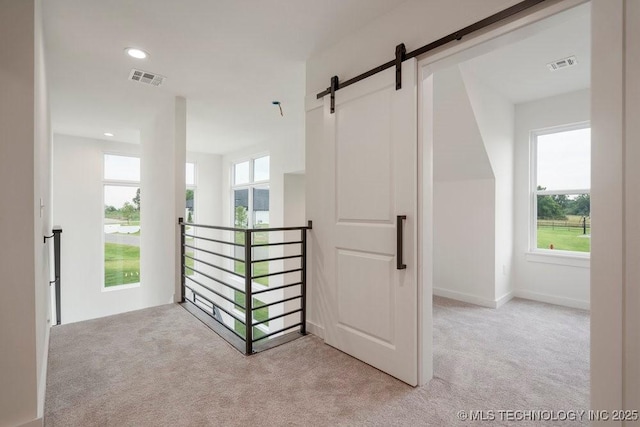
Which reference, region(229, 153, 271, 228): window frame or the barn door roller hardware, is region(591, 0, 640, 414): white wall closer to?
the barn door roller hardware

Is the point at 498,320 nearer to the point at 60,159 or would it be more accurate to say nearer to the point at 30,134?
the point at 30,134

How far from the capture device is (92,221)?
564 centimetres

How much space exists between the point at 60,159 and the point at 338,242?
5.64m

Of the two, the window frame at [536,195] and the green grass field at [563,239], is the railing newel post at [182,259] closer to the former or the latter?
the window frame at [536,195]

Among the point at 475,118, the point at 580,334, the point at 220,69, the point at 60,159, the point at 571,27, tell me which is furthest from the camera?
the point at 60,159

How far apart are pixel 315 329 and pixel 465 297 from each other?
214 centimetres

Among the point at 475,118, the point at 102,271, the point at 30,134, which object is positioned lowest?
the point at 102,271

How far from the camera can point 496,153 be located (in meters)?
3.60

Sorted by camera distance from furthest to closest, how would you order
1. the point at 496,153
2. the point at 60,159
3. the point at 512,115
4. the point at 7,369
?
the point at 60,159
the point at 512,115
the point at 496,153
the point at 7,369

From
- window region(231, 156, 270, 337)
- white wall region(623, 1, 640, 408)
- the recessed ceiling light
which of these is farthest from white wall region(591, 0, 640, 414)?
window region(231, 156, 270, 337)

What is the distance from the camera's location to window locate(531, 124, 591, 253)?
11.7ft

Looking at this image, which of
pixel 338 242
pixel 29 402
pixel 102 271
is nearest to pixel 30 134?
pixel 29 402

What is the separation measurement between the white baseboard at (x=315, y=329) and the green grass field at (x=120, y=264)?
189 inches

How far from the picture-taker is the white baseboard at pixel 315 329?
2.63m
